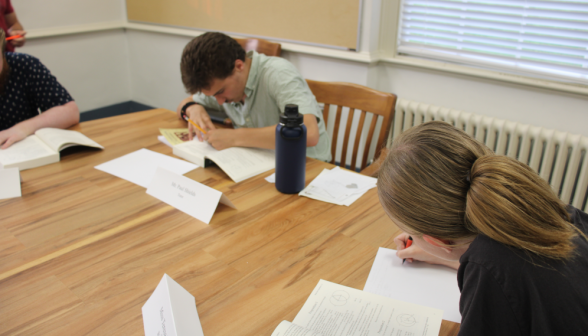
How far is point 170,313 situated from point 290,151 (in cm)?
57

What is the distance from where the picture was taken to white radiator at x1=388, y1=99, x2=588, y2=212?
70.4 inches

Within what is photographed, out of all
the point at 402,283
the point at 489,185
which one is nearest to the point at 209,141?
the point at 402,283

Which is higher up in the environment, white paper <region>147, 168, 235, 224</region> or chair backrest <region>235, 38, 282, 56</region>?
chair backrest <region>235, 38, 282, 56</region>

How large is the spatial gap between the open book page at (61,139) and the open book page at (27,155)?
2 cm

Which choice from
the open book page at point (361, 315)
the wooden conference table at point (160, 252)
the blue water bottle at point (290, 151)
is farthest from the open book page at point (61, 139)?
the open book page at point (361, 315)

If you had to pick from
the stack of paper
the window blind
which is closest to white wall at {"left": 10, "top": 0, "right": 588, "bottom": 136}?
the window blind

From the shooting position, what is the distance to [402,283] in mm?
859

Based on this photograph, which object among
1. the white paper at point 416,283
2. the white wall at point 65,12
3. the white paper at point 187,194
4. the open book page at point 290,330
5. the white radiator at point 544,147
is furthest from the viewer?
the white wall at point 65,12

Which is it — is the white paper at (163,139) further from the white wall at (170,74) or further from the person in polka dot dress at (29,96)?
the white wall at (170,74)

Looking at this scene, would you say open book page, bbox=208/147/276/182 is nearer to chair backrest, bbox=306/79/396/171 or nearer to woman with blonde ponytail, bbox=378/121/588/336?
chair backrest, bbox=306/79/396/171

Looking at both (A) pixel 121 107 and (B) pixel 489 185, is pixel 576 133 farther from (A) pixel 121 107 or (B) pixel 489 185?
(A) pixel 121 107

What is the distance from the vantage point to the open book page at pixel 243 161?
4.35 feet

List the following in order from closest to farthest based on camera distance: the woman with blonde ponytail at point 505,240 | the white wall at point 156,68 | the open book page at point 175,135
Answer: the woman with blonde ponytail at point 505,240 → the open book page at point 175,135 → the white wall at point 156,68

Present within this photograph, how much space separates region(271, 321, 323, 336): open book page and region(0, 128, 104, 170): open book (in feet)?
3.64
